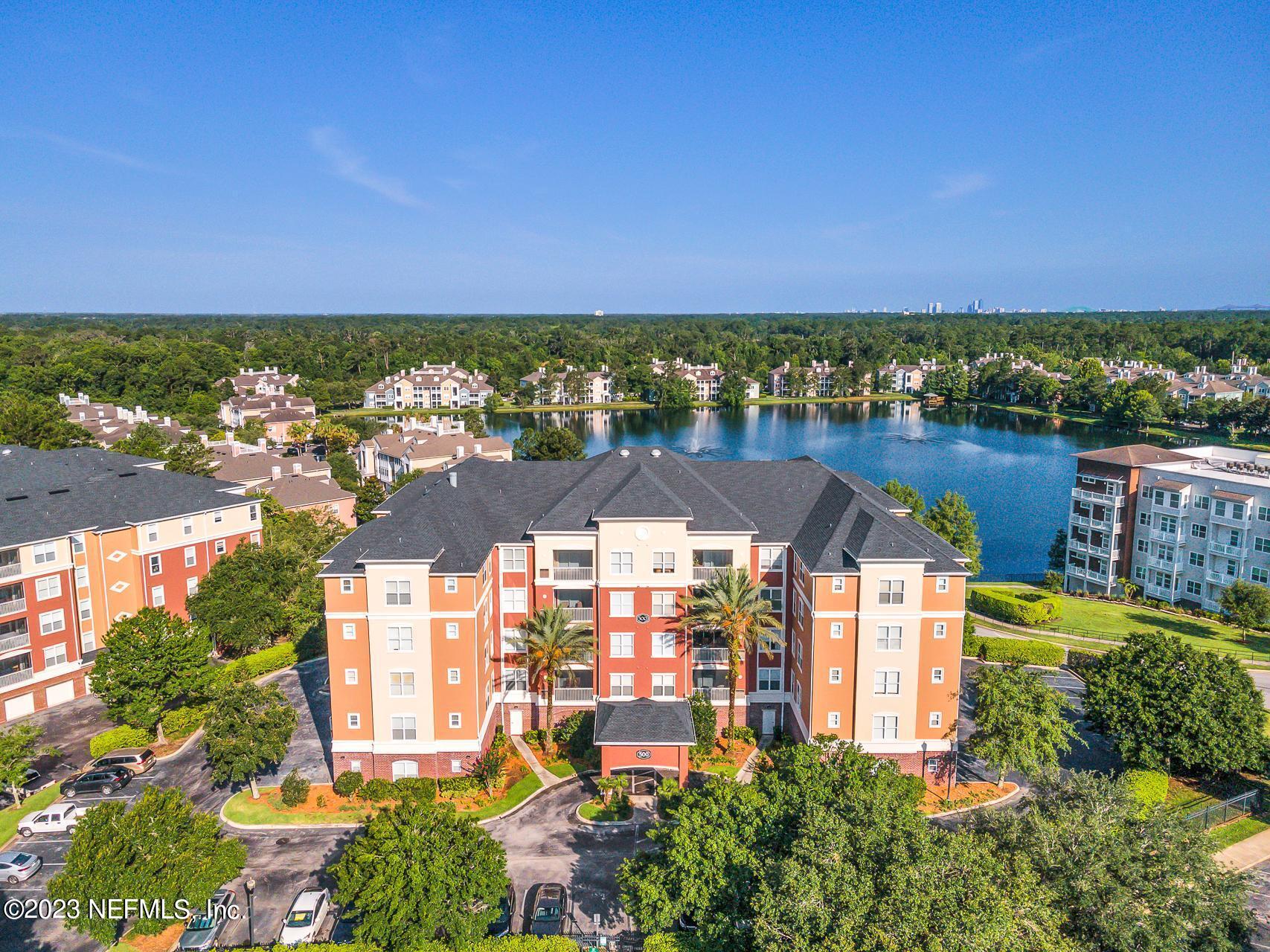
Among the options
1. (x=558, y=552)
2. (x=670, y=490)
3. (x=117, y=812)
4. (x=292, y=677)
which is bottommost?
(x=292, y=677)

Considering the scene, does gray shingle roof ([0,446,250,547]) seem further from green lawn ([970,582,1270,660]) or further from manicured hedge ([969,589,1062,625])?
green lawn ([970,582,1270,660])

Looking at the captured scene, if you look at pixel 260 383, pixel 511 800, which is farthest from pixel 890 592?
pixel 260 383

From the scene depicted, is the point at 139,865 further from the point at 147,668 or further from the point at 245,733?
the point at 147,668

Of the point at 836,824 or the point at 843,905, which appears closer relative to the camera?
the point at 843,905

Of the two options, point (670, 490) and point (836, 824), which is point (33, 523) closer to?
point (670, 490)

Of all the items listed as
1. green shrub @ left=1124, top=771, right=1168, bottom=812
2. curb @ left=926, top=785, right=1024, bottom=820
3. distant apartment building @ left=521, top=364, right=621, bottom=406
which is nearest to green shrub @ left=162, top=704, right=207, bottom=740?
curb @ left=926, top=785, right=1024, bottom=820

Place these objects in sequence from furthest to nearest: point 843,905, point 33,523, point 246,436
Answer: point 246,436 < point 33,523 < point 843,905

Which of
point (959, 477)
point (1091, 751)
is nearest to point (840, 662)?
point (1091, 751)
